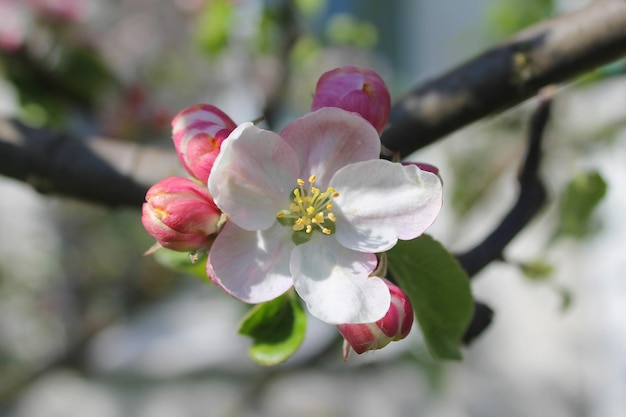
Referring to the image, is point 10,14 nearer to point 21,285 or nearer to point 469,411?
point 21,285

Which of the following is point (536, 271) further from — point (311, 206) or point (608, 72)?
point (608, 72)

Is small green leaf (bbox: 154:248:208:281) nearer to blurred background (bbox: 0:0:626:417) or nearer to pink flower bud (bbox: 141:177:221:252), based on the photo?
blurred background (bbox: 0:0:626:417)

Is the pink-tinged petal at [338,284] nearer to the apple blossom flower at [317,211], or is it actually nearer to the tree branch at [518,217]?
the apple blossom flower at [317,211]

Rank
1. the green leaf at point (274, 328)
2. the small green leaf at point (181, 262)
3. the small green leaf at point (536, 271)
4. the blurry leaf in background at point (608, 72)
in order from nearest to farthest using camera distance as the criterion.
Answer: the green leaf at point (274, 328)
the small green leaf at point (181, 262)
the small green leaf at point (536, 271)
the blurry leaf in background at point (608, 72)

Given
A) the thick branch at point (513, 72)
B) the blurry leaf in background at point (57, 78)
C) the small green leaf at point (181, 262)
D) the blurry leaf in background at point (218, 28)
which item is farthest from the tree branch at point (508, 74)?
the blurry leaf in background at point (218, 28)

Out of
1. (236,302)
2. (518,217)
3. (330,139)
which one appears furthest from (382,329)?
(236,302)
